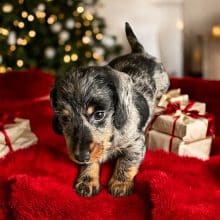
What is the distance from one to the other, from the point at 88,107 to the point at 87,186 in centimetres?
26

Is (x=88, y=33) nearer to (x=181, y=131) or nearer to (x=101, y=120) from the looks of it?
(x=181, y=131)

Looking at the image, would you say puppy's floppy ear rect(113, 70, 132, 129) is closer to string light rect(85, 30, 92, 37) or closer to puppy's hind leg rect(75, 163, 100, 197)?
puppy's hind leg rect(75, 163, 100, 197)

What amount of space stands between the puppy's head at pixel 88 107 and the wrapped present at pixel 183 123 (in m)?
0.44

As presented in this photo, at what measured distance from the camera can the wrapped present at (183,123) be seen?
1.35m

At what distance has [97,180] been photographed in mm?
1089

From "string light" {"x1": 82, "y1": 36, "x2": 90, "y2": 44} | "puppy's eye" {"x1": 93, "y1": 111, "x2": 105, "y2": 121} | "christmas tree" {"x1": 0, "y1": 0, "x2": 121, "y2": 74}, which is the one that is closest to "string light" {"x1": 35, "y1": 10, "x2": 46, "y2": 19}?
"christmas tree" {"x1": 0, "y1": 0, "x2": 121, "y2": 74}

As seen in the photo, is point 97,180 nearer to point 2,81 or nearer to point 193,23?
point 2,81

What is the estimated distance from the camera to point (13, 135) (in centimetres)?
138

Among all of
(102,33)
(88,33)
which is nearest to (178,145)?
(88,33)

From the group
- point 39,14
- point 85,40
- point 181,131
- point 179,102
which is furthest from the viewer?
point 85,40

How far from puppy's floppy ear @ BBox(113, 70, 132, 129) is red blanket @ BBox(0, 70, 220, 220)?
18 centimetres

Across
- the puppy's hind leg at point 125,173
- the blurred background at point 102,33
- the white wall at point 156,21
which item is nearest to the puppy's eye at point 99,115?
the puppy's hind leg at point 125,173

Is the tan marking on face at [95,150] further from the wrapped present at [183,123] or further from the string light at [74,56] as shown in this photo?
the string light at [74,56]

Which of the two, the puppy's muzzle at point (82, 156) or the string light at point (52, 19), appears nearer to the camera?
the puppy's muzzle at point (82, 156)
